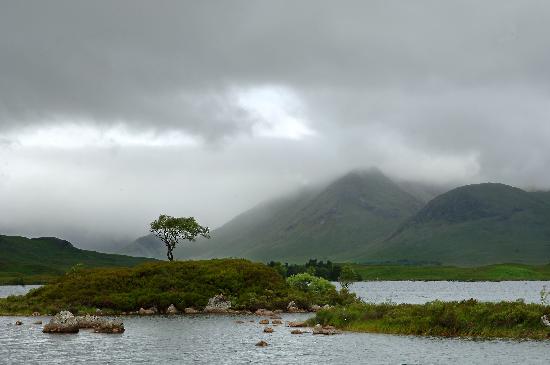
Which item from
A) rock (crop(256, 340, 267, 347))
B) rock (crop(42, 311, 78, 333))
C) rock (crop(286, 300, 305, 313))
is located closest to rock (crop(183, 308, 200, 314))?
rock (crop(286, 300, 305, 313))

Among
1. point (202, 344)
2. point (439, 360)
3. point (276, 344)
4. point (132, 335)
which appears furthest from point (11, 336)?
point (439, 360)

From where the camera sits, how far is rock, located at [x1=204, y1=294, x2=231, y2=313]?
160 m

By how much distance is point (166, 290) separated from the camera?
6535 inches

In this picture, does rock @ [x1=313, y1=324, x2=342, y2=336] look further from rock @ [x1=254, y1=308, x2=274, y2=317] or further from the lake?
rock @ [x1=254, y1=308, x2=274, y2=317]

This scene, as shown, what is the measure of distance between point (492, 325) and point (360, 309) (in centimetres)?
2736

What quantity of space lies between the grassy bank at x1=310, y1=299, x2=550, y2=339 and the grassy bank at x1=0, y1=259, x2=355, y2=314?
57.4 m

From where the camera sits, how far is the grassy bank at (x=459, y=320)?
292ft

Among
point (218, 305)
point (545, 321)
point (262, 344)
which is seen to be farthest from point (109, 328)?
point (545, 321)

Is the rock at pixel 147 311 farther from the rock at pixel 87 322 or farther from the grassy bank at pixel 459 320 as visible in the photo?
the grassy bank at pixel 459 320

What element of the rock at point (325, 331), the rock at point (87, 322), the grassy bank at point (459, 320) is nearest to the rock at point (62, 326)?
the rock at point (87, 322)

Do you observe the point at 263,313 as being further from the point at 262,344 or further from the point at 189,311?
the point at 262,344

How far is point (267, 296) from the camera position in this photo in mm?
166250

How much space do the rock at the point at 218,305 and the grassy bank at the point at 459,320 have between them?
56135 millimetres

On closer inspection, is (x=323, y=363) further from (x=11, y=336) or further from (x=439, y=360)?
(x=11, y=336)
